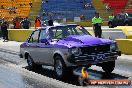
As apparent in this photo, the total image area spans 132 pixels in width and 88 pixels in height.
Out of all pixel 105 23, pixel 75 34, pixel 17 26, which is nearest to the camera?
A: pixel 75 34

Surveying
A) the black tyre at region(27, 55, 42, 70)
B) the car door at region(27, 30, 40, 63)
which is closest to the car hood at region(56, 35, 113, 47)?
the car door at region(27, 30, 40, 63)

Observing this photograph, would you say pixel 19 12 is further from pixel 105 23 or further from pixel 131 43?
pixel 131 43

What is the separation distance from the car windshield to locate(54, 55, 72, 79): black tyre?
34.3 inches

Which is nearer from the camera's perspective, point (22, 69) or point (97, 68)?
point (97, 68)

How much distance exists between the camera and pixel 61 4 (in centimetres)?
5306

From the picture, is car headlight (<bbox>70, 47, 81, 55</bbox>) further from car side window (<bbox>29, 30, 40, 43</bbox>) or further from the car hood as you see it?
car side window (<bbox>29, 30, 40, 43</bbox>)

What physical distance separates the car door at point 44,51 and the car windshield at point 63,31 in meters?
0.27

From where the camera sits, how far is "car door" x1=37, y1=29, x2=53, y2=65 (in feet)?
36.2

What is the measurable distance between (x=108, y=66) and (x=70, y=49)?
1726 mm

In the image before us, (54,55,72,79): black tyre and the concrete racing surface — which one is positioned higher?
(54,55,72,79): black tyre

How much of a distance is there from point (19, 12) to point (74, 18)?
7715 mm

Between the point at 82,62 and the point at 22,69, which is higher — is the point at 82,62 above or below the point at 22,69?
above

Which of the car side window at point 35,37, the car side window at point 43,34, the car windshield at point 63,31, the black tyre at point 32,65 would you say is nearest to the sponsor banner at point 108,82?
the car windshield at point 63,31

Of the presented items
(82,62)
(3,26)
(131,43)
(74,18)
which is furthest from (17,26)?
(82,62)
